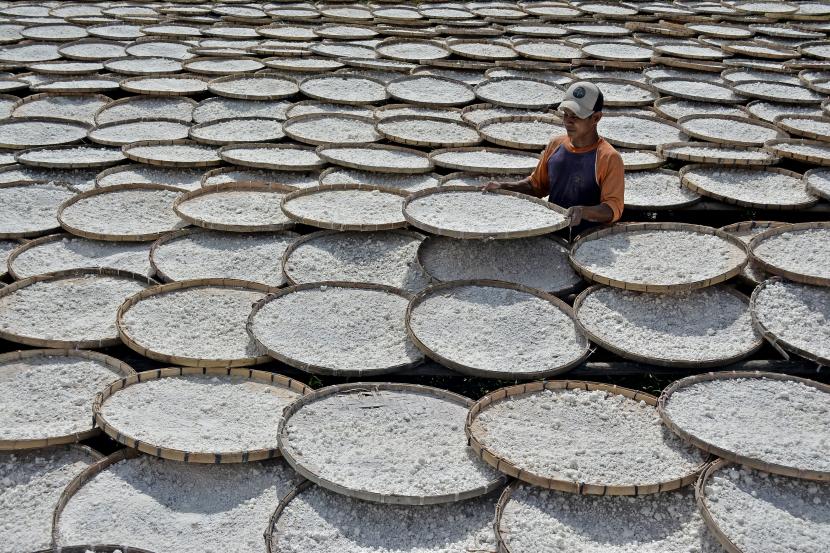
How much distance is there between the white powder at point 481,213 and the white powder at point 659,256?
0.66ft

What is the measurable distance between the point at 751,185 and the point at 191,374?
2597 mm

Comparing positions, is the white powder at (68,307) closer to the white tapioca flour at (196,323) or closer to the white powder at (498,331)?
the white tapioca flour at (196,323)

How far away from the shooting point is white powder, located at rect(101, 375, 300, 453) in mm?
2375

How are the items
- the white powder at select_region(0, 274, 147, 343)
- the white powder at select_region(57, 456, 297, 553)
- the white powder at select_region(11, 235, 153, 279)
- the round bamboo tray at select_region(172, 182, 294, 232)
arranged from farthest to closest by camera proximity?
the round bamboo tray at select_region(172, 182, 294, 232) → the white powder at select_region(11, 235, 153, 279) → the white powder at select_region(0, 274, 147, 343) → the white powder at select_region(57, 456, 297, 553)

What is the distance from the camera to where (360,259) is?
131 inches

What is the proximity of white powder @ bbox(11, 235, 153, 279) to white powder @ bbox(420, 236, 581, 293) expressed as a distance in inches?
44.4

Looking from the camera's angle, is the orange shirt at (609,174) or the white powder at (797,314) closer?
the white powder at (797,314)

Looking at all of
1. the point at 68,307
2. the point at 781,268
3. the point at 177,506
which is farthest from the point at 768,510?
the point at 68,307

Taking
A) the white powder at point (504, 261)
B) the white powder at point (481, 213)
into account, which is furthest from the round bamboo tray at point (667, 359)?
the white powder at point (481, 213)

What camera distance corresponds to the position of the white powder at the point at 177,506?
217cm

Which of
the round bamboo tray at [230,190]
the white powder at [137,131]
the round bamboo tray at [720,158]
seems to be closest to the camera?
the round bamboo tray at [230,190]

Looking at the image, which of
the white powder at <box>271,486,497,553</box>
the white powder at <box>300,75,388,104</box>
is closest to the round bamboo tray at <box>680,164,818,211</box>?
the white powder at <box>300,75,388,104</box>

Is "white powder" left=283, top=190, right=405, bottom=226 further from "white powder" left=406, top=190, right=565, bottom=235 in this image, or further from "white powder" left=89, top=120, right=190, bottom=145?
"white powder" left=89, top=120, right=190, bottom=145

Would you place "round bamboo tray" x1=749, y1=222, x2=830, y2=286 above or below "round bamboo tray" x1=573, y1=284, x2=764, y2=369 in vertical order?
above
